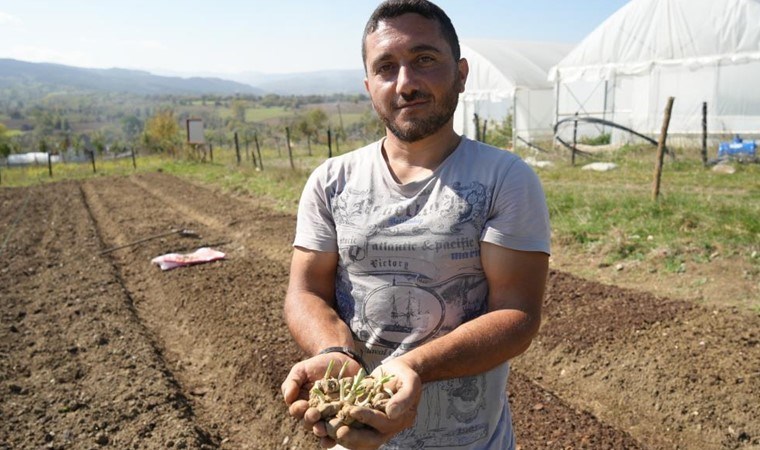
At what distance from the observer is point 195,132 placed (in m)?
29.1

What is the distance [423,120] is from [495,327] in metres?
0.62

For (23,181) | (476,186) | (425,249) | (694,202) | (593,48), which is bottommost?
(23,181)

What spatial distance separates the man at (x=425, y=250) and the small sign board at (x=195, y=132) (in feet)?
92.8

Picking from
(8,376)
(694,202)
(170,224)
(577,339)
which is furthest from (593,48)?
(8,376)

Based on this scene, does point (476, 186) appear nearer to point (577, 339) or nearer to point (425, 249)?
point (425, 249)

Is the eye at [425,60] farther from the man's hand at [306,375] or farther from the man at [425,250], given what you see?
the man's hand at [306,375]

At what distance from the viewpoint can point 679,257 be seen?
640cm

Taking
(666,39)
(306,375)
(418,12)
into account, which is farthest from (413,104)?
(666,39)

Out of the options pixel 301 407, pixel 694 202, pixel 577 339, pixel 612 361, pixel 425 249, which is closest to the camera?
pixel 301 407

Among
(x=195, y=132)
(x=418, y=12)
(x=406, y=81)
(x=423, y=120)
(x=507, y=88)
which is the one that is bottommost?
(x=195, y=132)

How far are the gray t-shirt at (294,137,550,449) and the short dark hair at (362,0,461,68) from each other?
1.07ft

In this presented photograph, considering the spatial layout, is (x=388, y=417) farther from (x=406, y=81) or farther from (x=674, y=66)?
(x=674, y=66)

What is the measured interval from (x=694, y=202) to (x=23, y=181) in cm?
2800

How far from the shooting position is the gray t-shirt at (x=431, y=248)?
1678mm
